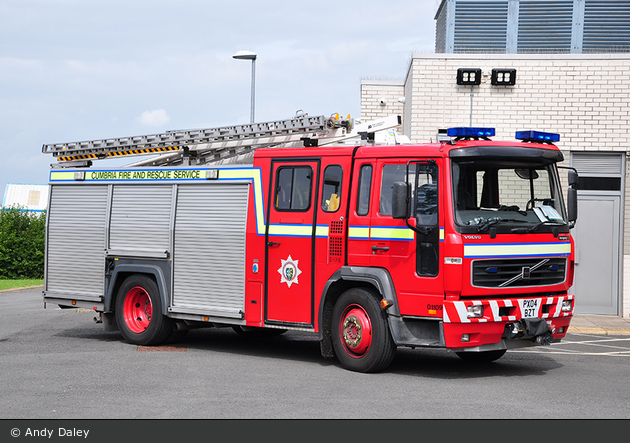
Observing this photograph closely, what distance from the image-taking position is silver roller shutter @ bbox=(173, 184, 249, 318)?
11234mm

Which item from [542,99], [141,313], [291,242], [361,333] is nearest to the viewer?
[361,333]

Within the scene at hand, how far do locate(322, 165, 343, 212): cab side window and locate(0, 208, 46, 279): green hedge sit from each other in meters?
25.2

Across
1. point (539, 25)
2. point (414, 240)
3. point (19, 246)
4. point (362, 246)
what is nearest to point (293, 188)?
point (362, 246)

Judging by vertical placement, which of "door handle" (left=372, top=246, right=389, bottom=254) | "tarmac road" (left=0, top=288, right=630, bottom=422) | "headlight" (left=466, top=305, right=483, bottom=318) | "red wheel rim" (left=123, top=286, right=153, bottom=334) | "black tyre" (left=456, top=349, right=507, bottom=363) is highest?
"door handle" (left=372, top=246, right=389, bottom=254)

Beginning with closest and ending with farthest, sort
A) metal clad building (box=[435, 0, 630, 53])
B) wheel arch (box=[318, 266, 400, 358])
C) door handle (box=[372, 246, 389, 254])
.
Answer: wheel arch (box=[318, 266, 400, 358])
door handle (box=[372, 246, 389, 254])
metal clad building (box=[435, 0, 630, 53])

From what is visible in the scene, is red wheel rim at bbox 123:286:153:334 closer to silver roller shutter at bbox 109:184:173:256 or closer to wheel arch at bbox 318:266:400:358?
silver roller shutter at bbox 109:184:173:256

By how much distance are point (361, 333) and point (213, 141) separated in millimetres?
4326

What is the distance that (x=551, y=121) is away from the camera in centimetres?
1761

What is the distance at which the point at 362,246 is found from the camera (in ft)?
32.4

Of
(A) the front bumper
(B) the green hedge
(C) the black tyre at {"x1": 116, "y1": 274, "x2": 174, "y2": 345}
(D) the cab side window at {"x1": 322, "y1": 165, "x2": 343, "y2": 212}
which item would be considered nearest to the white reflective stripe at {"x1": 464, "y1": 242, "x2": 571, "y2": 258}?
(A) the front bumper

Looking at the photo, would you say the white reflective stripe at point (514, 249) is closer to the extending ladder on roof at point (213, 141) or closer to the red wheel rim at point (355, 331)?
the red wheel rim at point (355, 331)

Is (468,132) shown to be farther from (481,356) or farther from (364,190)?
(481,356)

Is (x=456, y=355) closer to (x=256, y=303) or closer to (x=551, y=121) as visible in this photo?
(x=256, y=303)

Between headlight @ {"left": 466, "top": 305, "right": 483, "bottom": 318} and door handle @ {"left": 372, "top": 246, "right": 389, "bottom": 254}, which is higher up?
door handle @ {"left": 372, "top": 246, "right": 389, "bottom": 254}
